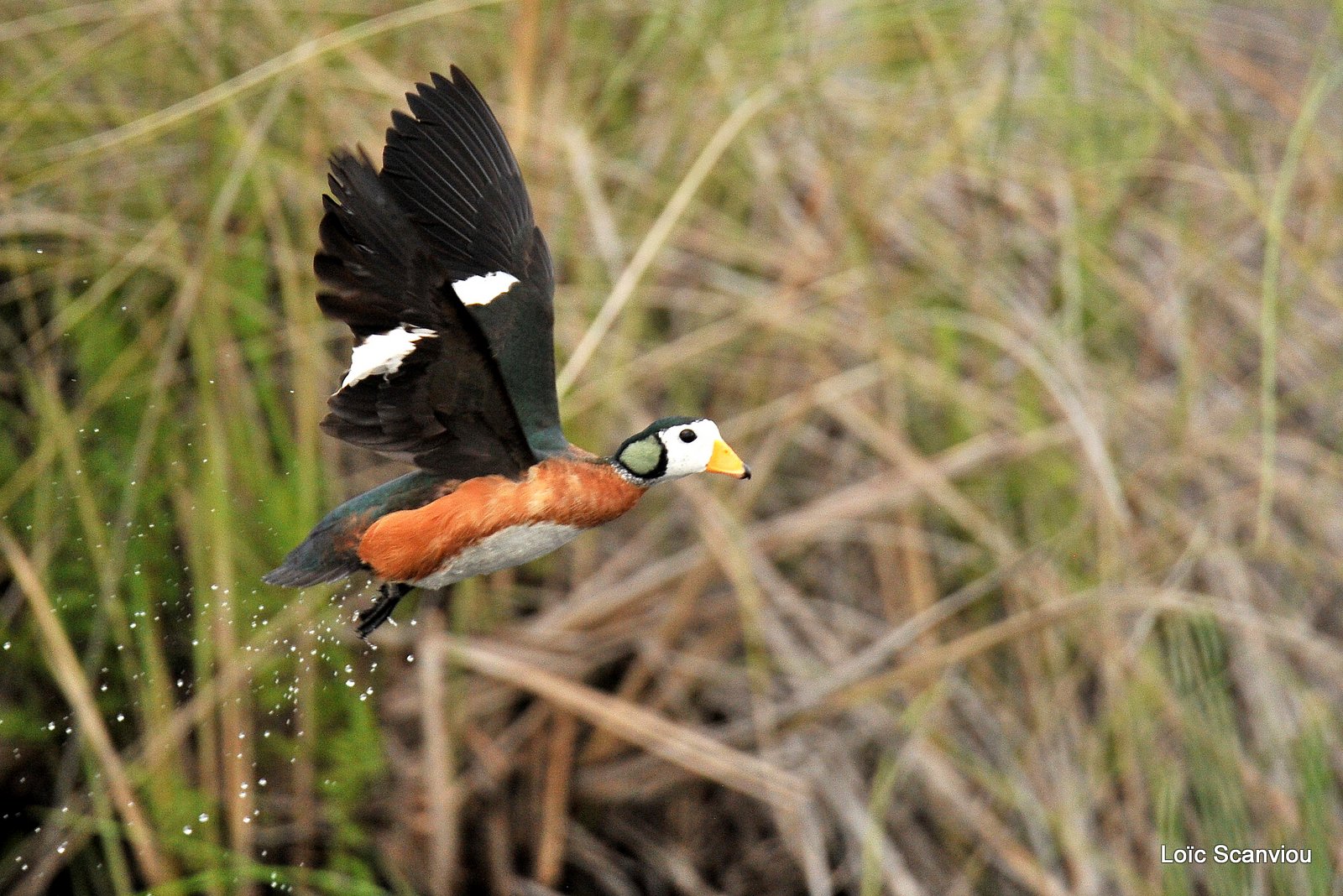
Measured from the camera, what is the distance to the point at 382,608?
1.10 metres

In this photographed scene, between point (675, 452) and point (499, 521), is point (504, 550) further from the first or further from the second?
point (675, 452)

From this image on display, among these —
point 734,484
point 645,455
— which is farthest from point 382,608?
point 734,484

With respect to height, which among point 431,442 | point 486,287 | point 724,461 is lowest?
point 724,461

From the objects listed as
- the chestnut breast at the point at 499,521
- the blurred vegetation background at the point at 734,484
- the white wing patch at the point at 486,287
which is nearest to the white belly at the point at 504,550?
the chestnut breast at the point at 499,521

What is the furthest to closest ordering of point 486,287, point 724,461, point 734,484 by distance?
point 734,484, point 486,287, point 724,461

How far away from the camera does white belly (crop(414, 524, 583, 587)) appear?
1.03 m

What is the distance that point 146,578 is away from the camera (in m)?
2.12

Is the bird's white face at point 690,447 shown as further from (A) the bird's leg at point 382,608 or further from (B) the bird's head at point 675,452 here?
(A) the bird's leg at point 382,608

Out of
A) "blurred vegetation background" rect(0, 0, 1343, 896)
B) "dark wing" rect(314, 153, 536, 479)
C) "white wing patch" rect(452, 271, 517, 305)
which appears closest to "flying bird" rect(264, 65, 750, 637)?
"dark wing" rect(314, 153, 536, 479)

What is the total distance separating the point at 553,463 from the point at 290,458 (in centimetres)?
112

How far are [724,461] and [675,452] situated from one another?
4 centimetres

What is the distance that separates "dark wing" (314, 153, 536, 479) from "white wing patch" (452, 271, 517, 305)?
0.26m

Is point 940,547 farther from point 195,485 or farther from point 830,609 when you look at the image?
point 195,485

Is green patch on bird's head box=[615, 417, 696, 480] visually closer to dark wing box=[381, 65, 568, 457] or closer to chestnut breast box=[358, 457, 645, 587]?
chestnut breast box=[358, 457, 645, 587]
